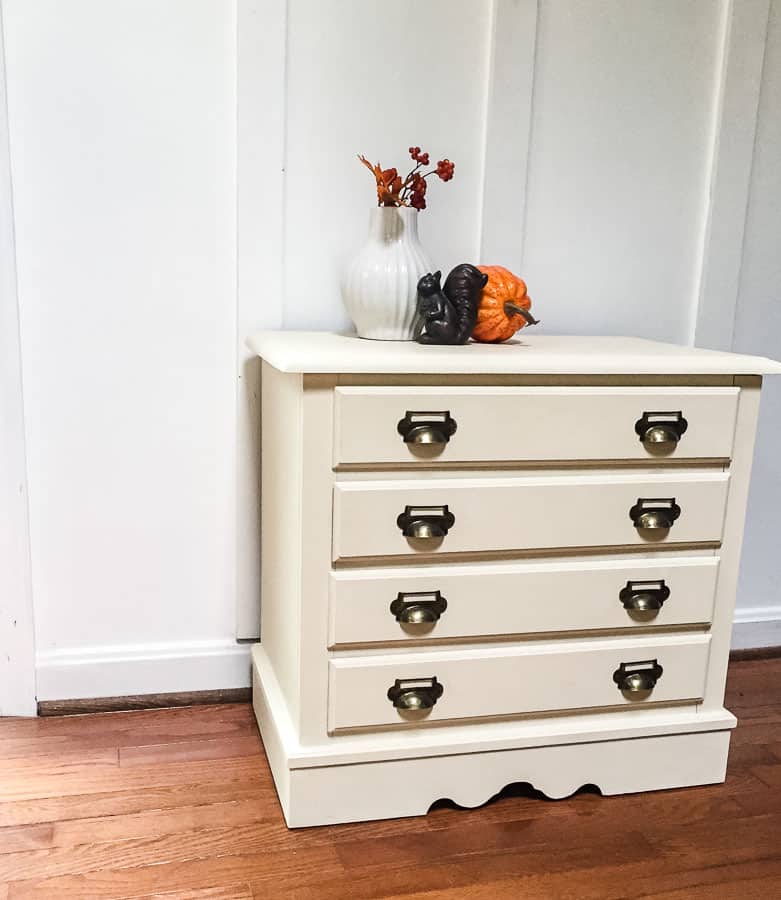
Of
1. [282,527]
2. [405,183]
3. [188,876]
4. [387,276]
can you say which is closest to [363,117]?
[405,183]

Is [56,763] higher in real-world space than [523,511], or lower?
lower

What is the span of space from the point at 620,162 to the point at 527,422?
82 centimetres

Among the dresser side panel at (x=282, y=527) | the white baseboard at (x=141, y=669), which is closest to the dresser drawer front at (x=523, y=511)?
the dresser side panel at (x=282, y=527)

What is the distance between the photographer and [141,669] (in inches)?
77.6

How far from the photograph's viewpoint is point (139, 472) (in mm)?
1910

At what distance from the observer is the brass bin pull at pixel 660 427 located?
158 centimetres

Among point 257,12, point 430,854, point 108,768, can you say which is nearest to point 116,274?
point 257,12

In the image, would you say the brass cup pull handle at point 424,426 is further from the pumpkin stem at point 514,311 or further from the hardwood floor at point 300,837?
the hardwood floor at point 300,837

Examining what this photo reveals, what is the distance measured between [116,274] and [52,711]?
938 mm

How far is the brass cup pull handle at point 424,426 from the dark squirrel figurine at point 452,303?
22 centimetres

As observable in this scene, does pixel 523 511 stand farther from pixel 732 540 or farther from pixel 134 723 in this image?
pixel 134 723

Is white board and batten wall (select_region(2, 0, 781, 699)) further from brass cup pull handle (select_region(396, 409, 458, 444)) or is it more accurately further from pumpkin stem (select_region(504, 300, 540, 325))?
brass cup pull handle (select_region(396, 409, 458, 444))

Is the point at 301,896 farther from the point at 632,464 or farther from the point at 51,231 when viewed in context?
the point at 51,231

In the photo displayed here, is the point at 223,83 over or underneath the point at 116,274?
over
